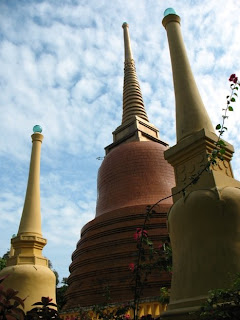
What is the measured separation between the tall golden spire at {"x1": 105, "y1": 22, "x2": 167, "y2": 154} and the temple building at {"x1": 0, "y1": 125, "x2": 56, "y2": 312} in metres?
9.46

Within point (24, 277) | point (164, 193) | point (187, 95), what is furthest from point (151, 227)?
point (187, 95)

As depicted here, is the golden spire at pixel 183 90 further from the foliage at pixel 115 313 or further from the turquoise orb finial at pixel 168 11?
the foliage at pixel 115 313

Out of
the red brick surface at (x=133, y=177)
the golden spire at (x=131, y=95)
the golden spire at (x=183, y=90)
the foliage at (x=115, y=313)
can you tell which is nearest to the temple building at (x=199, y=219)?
the golden spire at (x=183, y=90)

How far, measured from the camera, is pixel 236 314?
9.38ft

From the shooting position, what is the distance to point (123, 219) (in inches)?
562

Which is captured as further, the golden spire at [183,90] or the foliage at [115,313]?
the golden spire at [183,90]

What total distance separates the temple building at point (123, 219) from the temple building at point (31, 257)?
181 centimetres

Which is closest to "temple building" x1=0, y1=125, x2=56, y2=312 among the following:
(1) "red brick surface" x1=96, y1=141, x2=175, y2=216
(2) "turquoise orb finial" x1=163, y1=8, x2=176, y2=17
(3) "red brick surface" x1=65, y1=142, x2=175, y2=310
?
(3) "red brick surface" x1=65, y1=142, x2=175, y2=310

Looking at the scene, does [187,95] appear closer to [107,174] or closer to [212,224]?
[212,224]

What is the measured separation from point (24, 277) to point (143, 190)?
8654mm

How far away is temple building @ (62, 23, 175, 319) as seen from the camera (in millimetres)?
11797

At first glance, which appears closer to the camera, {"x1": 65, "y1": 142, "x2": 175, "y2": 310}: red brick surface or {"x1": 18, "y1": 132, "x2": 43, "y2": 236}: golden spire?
{"x1": 18, "y1": 132, "x2": 43, "y2": 236}: golden spire

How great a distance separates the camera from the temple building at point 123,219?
11797 millimetres

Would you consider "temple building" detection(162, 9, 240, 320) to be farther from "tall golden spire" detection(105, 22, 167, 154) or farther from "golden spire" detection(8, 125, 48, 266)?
"tall golden spire" detection(105, 22, 167, 154)
